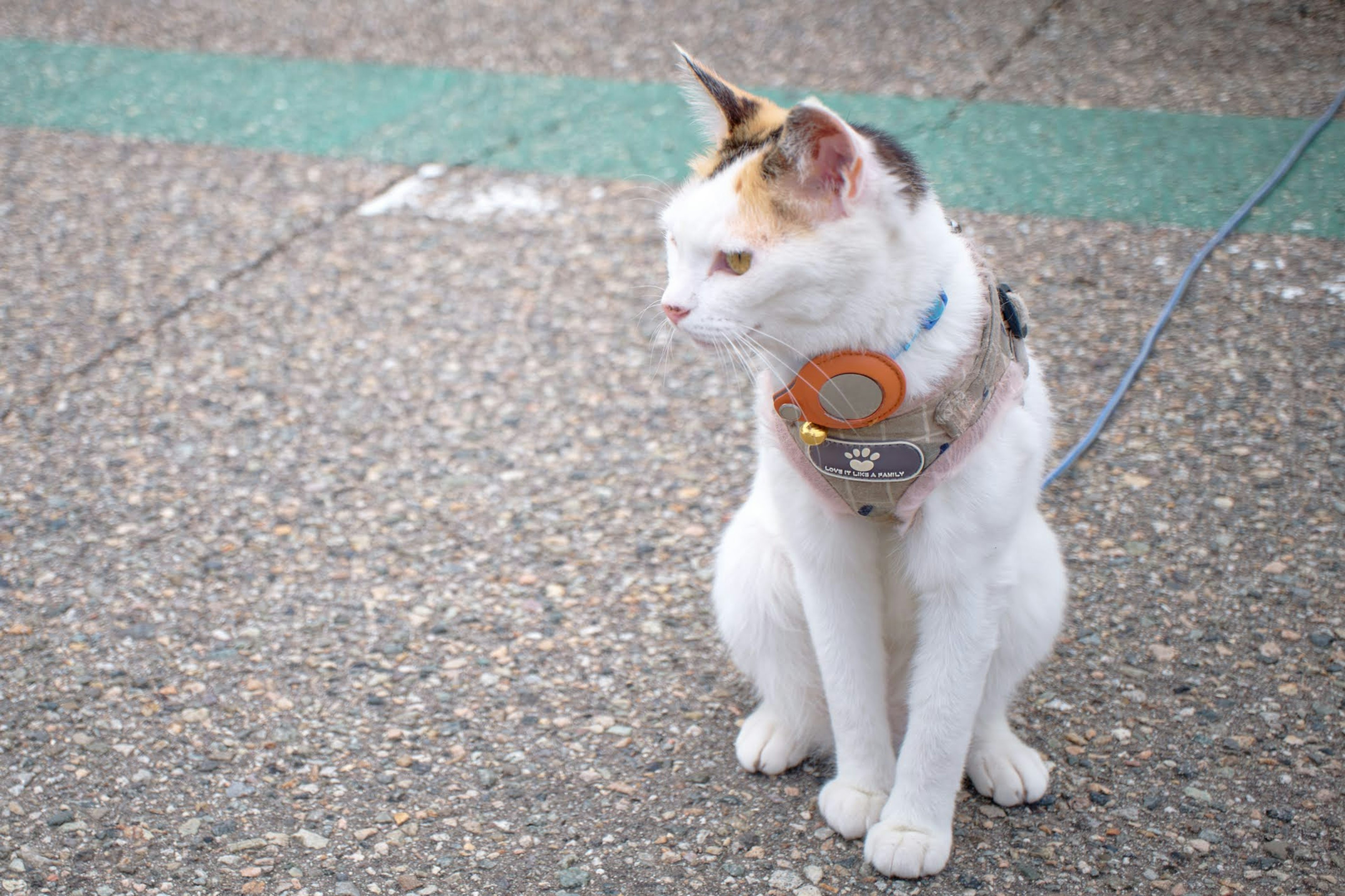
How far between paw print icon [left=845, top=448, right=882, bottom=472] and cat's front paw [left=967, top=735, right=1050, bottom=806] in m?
0.79

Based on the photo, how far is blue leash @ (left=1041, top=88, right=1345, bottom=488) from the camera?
10.9 ft

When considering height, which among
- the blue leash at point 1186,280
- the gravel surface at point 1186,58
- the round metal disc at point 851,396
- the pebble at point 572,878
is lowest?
the pebble at point 572,878

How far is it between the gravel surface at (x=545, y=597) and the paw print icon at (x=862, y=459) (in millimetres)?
836

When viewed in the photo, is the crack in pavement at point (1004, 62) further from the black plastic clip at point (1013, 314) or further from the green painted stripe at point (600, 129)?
the black plastic clip at point (1013, 314)

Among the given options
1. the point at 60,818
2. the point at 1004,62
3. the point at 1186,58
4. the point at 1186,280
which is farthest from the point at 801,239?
the point at 1186,58

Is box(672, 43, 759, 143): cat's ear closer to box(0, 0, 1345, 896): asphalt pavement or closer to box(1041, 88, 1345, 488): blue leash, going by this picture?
box(0, 0, 1345, 896): asphalt pavement

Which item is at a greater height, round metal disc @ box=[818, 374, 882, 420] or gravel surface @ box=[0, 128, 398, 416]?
round metal disc @ box=[818, 374, 882, 420]

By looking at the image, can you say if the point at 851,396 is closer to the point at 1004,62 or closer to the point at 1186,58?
the point at 1004,62

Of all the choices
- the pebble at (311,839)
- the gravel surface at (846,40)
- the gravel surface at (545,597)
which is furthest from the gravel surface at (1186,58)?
the pebble at (311,839)

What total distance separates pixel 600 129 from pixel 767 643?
3686 mm

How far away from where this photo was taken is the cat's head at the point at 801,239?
1.63m

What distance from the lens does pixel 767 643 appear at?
7.48ft

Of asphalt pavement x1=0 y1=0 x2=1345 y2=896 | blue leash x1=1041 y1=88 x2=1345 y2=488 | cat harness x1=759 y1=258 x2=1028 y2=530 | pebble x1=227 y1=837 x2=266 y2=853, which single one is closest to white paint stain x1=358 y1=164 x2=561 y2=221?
asphalt pavement x1=0 y1=0 x2=1345 y2=896

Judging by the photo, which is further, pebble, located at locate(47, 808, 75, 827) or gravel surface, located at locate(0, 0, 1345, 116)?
gravel surface, located at locate(0, 0, 1345, 116)
